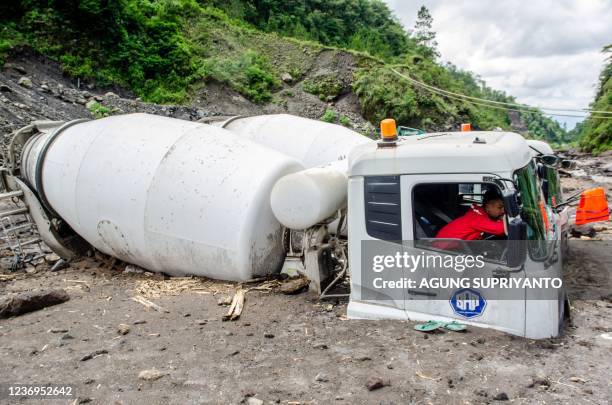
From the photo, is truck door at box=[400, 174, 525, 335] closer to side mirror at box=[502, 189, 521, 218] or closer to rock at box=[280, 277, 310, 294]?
side mirror at box=[502, 189, 521, 218]

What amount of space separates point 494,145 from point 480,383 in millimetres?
1829

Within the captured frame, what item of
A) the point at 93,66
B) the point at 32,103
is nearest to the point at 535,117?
the point at 93,66

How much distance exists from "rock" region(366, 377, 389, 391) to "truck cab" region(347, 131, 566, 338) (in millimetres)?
956

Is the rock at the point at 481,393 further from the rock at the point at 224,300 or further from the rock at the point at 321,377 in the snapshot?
the rock at the point at 224,300

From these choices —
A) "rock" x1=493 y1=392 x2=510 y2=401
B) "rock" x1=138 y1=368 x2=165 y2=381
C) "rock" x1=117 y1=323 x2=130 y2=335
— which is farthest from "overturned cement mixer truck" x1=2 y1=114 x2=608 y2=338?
"rock" x1=138 y1=368 x2=165 y2=381

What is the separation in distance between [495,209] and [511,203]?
367 millimetres

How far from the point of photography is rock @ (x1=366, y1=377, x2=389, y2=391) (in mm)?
3457

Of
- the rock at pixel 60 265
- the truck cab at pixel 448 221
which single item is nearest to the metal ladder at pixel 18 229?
the rock at pixel 60 265

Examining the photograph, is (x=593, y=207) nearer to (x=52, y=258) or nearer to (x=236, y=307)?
(x=236, y=307)

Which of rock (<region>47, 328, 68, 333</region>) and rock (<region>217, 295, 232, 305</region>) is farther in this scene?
rock (<region>217, 295, 232, 305</region>)

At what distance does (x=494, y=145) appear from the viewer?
13.3ft

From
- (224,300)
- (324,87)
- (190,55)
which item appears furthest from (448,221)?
(190,55)

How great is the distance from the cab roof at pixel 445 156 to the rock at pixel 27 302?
11.7ft

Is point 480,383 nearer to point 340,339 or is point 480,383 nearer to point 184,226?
point 340,339
